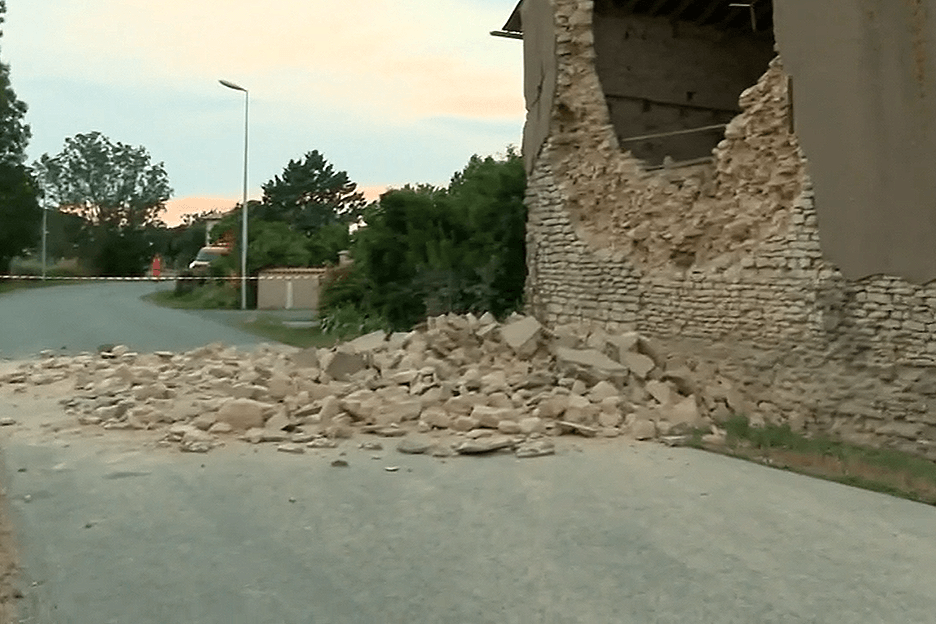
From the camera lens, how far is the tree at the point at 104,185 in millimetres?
83438

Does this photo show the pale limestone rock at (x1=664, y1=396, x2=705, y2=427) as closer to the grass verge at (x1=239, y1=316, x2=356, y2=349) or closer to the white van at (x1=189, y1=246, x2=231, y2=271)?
the grass verge at (x1=239, y1=316, x2=356, y2=349)

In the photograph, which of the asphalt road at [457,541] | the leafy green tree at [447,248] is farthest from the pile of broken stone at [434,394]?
the leafy green tree at [447,248]

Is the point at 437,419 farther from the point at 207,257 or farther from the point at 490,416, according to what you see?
the point at 207,257

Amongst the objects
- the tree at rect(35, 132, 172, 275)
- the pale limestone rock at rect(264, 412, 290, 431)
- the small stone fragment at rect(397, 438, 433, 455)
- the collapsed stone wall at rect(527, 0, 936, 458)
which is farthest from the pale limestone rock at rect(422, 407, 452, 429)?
the tree at rect(35, 132, 172, 275)

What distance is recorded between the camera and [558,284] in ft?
49.2

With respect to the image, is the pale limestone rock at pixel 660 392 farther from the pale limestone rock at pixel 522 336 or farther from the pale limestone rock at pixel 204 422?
the pale limestone rock at pixel 204 422

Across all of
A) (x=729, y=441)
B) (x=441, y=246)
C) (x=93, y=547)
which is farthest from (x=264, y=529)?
(x=441, y=246)

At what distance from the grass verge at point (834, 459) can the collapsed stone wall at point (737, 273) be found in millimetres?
305

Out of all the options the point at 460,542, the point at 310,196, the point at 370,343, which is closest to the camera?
the point at 460,542

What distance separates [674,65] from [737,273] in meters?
6.06

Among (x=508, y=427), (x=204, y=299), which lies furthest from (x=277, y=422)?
(x=204, y=299)

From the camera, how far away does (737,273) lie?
36.0ft

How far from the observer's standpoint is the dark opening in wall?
15305mm

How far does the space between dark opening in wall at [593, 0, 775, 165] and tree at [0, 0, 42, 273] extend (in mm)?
39996
